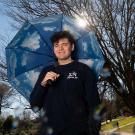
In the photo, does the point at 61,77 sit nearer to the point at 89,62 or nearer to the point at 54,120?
the point at 54,120

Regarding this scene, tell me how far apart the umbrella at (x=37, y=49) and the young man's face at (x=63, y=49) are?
30.0 inches

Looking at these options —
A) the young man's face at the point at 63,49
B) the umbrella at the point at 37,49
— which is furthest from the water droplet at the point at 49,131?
the umbrella at the point at 37,49

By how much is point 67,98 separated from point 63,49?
0.46 meters

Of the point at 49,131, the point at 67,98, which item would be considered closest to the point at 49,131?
the point at 49,131

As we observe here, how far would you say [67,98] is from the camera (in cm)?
317

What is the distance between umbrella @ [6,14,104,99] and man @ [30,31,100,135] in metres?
0.89

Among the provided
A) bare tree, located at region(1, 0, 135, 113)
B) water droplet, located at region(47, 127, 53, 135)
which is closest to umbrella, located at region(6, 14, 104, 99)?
water droplet, located at region(47, 127, 53, 135)

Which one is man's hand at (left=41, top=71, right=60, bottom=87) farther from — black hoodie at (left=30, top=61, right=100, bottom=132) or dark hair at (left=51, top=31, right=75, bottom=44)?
dark hair at (left=51, top=31, right=75, bottom=44)

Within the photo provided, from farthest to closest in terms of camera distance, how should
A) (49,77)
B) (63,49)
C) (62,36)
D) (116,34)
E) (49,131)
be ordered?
(116,34)
(62,36)
(63,49)
(49,77)
(49,131)

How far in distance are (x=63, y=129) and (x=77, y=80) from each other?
40 centimetres

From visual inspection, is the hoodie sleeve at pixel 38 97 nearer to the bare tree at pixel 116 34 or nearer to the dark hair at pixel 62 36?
Result: the dark hair at pixel 62 36

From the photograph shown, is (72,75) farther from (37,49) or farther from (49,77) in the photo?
(37,49)

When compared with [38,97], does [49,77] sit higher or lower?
higher

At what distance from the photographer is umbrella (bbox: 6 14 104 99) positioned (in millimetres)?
4336
